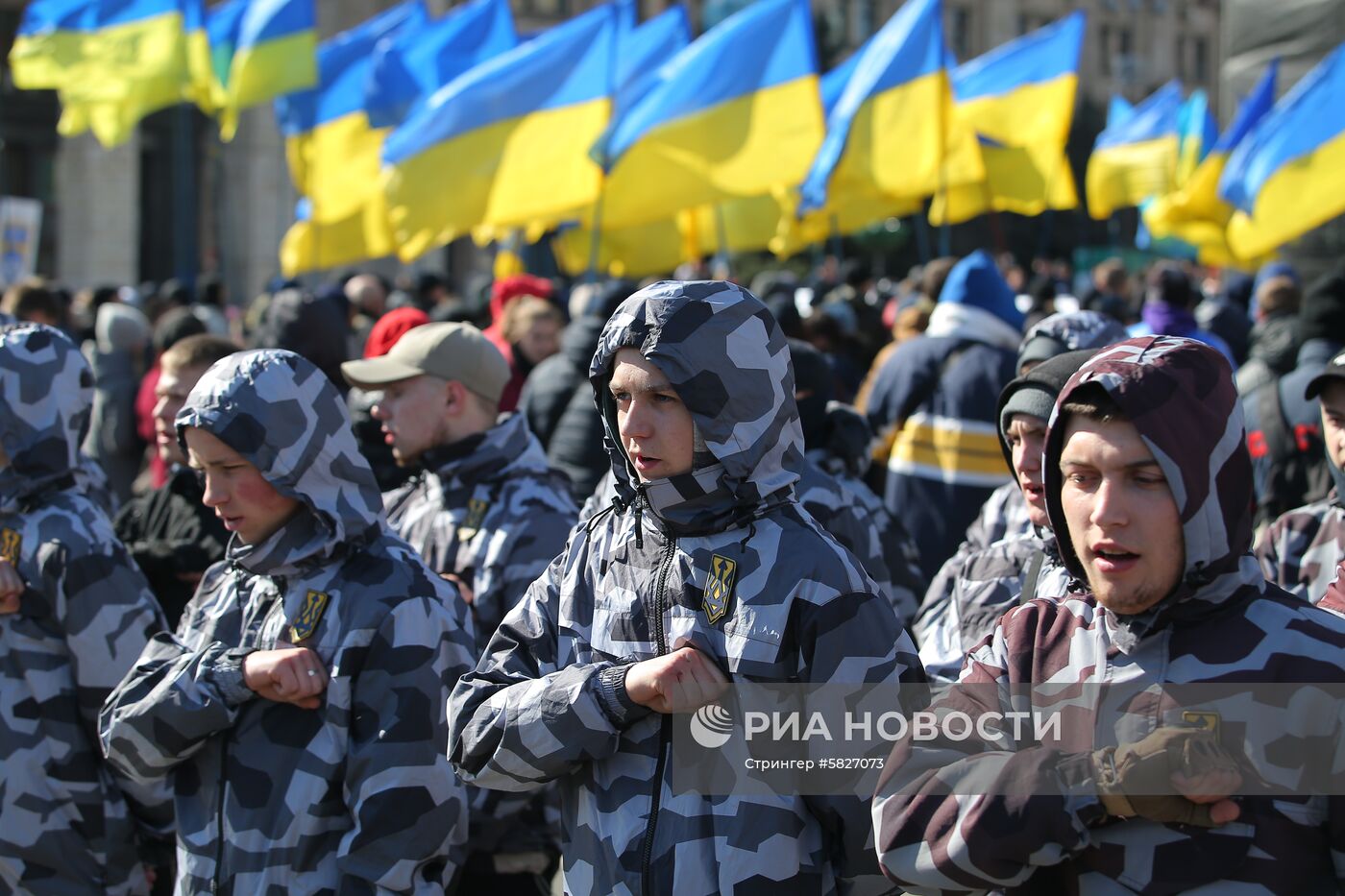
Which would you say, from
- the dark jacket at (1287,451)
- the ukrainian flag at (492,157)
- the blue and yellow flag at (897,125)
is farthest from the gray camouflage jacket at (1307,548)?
the blue and yellow flag at (897,125)

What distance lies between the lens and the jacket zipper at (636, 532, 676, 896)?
269 cm

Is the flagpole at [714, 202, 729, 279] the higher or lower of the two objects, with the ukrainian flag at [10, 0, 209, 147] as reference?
lower

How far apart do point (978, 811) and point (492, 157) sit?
27.8 ft

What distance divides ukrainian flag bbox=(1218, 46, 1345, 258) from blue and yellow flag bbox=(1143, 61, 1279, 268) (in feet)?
6.21

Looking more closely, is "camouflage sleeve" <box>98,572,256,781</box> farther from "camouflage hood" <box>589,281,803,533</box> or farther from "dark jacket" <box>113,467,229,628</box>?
"dark jacket" <box>113,467,229,628</box>

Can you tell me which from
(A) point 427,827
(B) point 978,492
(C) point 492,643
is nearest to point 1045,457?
(C) point 492,643

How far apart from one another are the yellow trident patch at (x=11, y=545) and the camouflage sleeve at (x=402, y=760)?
4.02 feet

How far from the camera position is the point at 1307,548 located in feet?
13.2

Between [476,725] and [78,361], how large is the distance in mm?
2087

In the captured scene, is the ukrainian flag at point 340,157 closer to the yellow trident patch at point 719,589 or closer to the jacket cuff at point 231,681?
the jacket cuff at point 231,681

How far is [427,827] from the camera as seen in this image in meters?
3.25

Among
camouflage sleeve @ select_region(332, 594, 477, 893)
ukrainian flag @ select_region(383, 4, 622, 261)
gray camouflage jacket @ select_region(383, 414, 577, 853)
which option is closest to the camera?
camouflage sleeve @ select_region(332, 594, 477, 893)

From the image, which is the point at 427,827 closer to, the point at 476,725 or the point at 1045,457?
the point at 476,725

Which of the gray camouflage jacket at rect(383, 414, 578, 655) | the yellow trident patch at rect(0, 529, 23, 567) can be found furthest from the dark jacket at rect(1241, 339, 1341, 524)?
the yellow trident patch at rect(0, 529, 23, 567)
